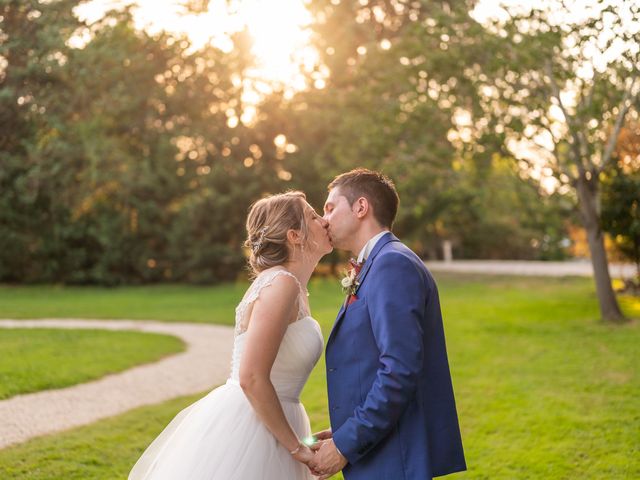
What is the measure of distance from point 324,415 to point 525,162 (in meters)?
9.42

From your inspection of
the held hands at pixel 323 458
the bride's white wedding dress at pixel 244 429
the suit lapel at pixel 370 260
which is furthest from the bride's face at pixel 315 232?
the held hands at pixel 323 458

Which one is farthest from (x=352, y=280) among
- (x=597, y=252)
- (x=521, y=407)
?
(x=597, y=252)

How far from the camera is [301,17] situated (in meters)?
23.8

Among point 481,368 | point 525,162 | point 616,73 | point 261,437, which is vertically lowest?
point 481,368

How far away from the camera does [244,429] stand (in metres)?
3.38

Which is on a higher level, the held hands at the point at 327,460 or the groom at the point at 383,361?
the groom at the point at 383,361

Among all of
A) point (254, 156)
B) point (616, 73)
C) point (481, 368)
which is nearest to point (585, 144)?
point (616, 73)

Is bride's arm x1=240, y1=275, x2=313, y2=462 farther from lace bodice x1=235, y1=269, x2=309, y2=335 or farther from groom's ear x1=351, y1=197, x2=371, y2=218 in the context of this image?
groom's ear x1=351, y1=197, x2=371, y2=218

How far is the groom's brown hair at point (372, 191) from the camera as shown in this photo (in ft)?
10.4

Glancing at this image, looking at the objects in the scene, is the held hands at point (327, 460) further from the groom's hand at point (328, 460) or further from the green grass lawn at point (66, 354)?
the green grass lawn at point (66, 354)

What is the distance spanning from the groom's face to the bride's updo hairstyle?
19cm

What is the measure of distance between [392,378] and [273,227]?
37.5 inches

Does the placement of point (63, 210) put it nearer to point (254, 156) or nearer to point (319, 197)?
point (254, 156)

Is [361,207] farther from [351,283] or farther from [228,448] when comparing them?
[228,448]
